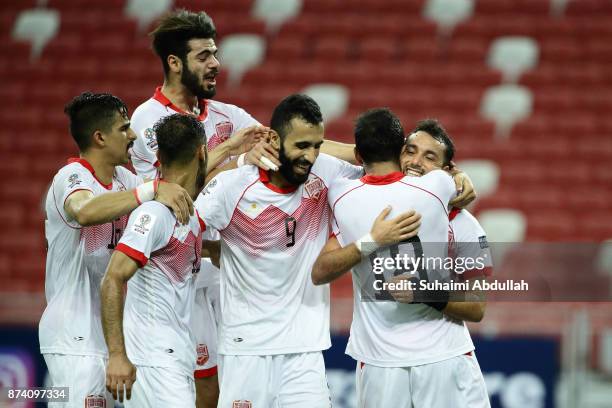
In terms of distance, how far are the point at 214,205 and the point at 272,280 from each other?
0.43 meters

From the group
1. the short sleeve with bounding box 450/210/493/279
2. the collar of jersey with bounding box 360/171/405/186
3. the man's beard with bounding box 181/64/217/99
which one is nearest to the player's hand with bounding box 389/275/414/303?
the short sleeve with bounding box 450/210/493/279

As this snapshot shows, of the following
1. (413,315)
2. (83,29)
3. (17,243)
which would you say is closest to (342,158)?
(413,315)

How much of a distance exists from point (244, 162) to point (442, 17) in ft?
25.2

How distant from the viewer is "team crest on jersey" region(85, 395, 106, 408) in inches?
163

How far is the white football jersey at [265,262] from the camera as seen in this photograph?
4.17 m

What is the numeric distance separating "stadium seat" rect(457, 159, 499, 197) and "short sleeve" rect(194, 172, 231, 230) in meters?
6.19

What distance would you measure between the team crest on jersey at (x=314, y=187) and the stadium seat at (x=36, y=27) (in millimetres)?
8302

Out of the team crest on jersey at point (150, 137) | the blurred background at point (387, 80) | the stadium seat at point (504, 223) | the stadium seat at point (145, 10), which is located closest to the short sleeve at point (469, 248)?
the team crest on jersey at point (150, 137)

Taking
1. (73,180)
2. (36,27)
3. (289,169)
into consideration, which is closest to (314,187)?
(289,169)

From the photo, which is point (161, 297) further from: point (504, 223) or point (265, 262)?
point (504, 223)

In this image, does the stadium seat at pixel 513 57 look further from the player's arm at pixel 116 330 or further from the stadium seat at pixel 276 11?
the player's arm at pixel 116 330

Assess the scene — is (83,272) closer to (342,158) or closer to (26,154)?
(342,158)

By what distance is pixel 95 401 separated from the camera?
13.6 ft

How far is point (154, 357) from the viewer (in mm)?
3932
